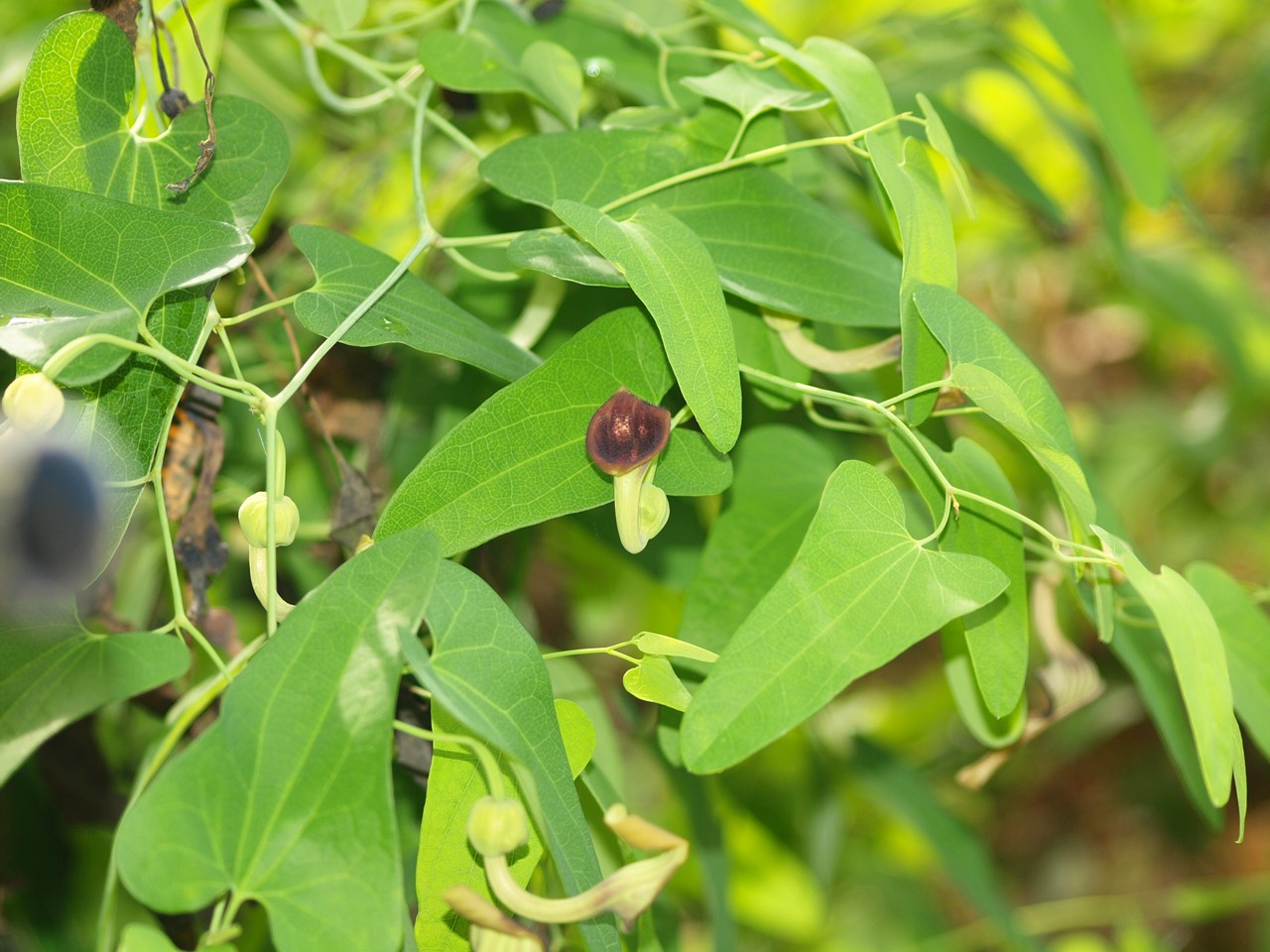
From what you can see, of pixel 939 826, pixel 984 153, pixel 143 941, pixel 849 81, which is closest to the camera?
pixel 143 941

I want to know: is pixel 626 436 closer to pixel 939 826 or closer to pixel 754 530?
pixel 754 530

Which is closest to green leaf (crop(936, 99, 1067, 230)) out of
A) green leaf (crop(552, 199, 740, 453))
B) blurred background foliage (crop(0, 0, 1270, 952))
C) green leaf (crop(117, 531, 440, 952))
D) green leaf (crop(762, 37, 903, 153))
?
blurred background foliage (crop(0, 0, 1270, 952))

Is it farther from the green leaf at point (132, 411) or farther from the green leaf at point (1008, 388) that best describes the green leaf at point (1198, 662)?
the green leaf at point (132, 411)

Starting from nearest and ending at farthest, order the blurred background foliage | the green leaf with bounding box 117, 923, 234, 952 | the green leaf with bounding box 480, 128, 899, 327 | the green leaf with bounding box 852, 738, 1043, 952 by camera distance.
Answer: the green leaf with bounding box 117, 923, 234, 952
the green leaf with bounding box 480, 128, 899, 327
the blurred background foliage
the green leaf with bounding box 852, 738, 1043, 952

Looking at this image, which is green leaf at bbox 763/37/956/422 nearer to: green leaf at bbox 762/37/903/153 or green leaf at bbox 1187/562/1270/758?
green leaf at bbox 762/37/903/153

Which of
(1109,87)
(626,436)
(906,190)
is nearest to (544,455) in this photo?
(626,436)

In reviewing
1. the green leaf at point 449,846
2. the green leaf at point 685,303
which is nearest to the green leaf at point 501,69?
the green leaf at point 685,303

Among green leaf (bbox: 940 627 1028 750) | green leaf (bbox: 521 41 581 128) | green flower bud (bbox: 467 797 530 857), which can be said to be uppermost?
green leaf (bbox: 521 41 581 128)
